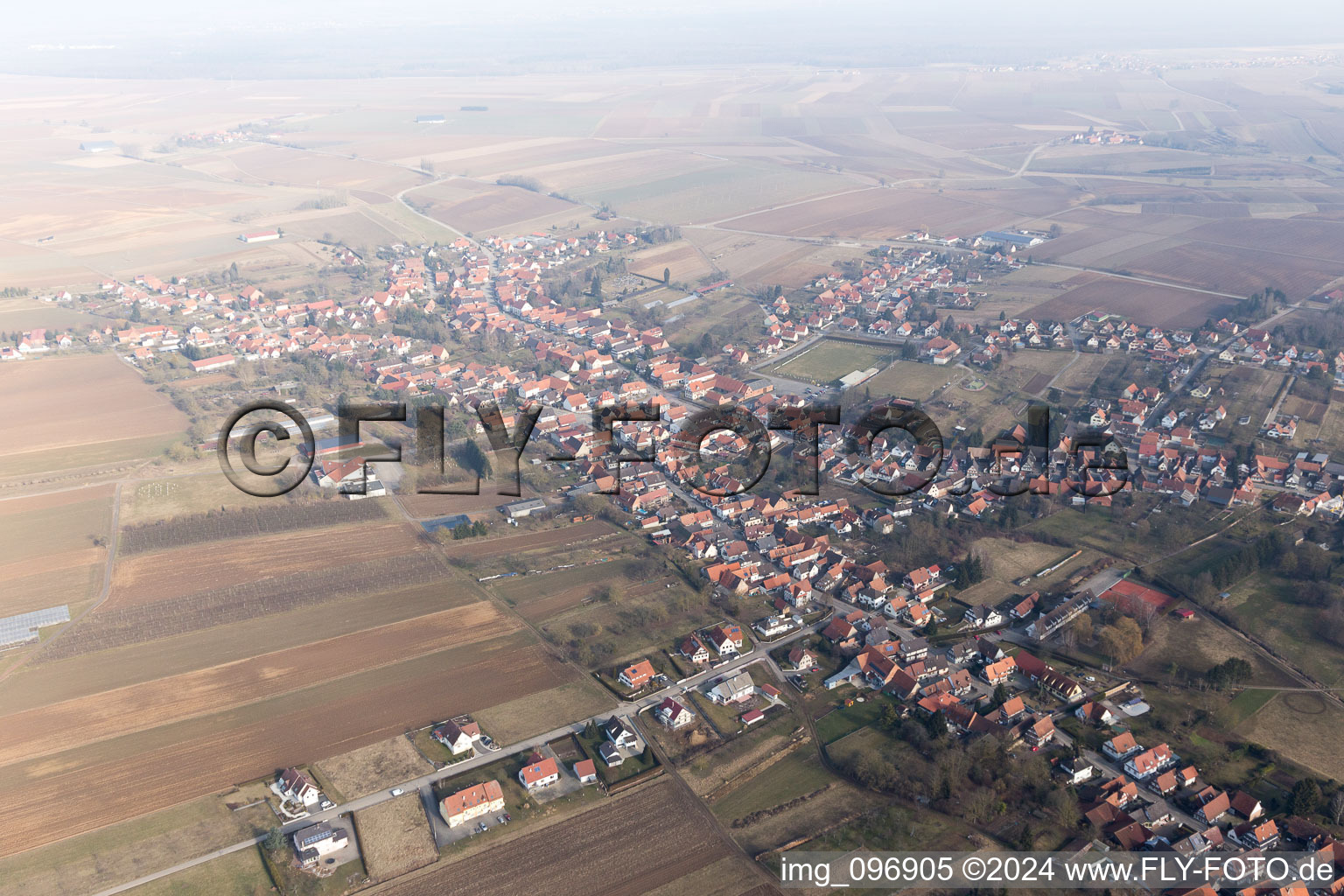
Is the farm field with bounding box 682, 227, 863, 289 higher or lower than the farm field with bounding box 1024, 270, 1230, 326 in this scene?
lower

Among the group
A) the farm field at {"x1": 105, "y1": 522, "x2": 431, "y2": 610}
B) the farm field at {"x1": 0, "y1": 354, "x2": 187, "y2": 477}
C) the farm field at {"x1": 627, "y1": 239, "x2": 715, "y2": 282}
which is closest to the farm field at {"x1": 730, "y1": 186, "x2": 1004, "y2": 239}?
the farm field at {"x1": 627, "y1": 239, "x2": 715, "y2": 282}

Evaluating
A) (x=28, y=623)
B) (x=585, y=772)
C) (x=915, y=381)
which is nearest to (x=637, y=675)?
(x=585, y=772)

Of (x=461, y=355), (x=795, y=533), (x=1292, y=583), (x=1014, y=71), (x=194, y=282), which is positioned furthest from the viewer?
(x=1014, y=71)

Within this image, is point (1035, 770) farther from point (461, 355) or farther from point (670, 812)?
point (461, 355)

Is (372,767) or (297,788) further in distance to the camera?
(372,767)

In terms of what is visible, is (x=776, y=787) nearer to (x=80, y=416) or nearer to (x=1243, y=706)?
(x=1243, y=706)

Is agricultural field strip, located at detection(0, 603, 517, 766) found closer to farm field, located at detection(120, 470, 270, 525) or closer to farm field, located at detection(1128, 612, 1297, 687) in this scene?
farm field, located at detection(120, 470, 270, 525)

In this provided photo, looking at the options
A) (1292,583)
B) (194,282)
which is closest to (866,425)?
(1292,583)
